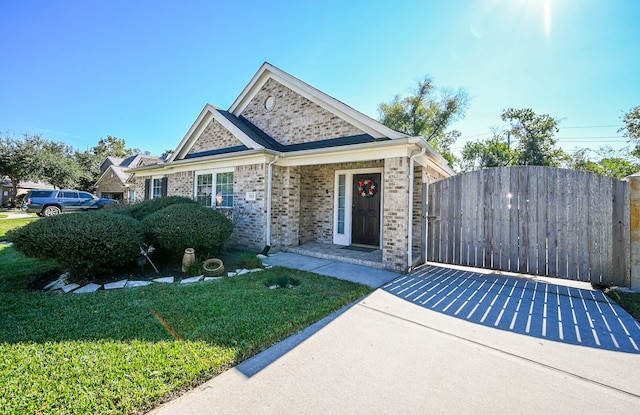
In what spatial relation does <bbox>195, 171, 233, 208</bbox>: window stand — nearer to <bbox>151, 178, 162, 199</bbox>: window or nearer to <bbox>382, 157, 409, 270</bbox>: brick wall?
<bbox>151, 178, 162, 199</bbox>: window

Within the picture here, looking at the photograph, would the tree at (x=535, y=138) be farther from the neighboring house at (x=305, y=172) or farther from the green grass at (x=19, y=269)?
the green grass at (x=19, y=269)

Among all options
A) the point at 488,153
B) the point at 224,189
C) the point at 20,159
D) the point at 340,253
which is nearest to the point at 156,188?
the point at 224,189

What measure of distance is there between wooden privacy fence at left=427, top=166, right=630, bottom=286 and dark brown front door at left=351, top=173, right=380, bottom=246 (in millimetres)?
1888

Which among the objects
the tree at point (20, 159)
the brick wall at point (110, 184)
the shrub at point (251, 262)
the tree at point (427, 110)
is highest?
the tree at point (427, 110)

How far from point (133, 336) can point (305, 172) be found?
7.03 meters

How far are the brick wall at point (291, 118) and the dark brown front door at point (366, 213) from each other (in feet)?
5.35

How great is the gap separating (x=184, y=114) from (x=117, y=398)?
1697 cm

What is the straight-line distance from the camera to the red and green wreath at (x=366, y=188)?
324 inches

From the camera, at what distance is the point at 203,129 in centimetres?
1027

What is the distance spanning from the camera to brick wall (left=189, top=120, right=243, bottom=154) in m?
9.43

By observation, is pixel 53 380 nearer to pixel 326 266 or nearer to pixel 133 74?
pixel 326 266

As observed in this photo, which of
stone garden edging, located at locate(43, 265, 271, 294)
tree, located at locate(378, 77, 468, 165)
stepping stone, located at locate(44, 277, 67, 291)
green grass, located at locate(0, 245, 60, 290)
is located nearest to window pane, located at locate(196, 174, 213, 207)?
green grass, located at locate(0, 245, 60, 290)

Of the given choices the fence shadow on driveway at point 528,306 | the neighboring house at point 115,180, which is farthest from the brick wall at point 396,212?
the neighboring house at point 115,180

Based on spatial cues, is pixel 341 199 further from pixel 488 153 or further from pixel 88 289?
pixel 488 153
